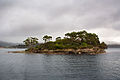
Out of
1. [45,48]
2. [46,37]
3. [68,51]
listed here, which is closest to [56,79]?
[68,51]

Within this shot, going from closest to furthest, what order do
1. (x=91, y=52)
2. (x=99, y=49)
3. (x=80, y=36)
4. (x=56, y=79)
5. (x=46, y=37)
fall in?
(x=56, y=79) < (x=91, y=52) < (x=99, y=49) < (x=80, y=36) < (x=46, y=37)

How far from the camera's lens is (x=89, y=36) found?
17250 cm

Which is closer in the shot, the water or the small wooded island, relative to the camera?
the water

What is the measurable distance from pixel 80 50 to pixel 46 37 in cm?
6334

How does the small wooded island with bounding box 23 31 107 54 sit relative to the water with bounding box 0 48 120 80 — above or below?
above

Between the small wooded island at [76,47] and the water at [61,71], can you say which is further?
the small wooded island at [76,47]

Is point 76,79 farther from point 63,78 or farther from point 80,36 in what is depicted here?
point 80,36

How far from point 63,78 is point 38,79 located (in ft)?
23.3

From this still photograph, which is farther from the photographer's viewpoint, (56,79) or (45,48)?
(45,48)

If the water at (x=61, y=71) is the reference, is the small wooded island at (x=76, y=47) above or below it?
above

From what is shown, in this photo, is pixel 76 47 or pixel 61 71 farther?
pixel 76 47

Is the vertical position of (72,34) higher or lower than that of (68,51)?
higher

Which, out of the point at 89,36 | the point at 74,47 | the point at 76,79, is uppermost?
the point at 89,36

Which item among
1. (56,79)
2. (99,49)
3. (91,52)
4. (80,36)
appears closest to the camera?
(56,79)
